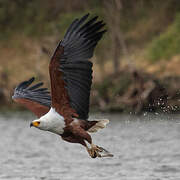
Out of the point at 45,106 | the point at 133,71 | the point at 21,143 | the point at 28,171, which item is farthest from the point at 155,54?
the point at 45,106

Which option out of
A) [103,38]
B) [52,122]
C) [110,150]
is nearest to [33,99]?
[52,122]

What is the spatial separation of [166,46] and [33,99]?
48.3 feet

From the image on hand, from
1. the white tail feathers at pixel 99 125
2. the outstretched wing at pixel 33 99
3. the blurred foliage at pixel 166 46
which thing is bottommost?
the white tail feathers at pixel 99 125

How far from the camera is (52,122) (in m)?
7.74

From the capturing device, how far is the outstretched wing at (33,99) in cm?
871

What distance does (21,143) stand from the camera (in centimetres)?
1590

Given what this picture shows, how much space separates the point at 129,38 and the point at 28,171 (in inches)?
709

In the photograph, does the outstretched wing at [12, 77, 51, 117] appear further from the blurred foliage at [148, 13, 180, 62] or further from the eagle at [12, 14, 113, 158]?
the blurred foliage at [148, 13, 180, 62]

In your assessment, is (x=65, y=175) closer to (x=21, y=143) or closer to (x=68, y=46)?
(x=68, y=46)

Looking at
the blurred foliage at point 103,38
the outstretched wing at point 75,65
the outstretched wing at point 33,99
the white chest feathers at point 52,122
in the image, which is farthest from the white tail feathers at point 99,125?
the blurred foliage at point 103,38

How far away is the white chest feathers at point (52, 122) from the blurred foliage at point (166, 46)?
14921 millimetres

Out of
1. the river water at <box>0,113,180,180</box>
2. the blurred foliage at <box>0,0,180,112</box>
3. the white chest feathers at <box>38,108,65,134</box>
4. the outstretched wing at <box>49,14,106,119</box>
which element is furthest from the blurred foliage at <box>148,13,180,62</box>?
the white chest feathers at <box>38,108,65,134</box>

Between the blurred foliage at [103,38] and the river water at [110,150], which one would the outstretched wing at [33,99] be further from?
the blurred foliage at [103,38]

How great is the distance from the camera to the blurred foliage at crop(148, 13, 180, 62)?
2258cm
